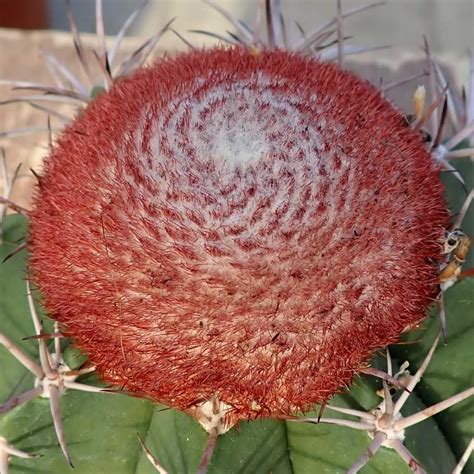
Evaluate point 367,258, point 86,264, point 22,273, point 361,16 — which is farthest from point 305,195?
point 361,16

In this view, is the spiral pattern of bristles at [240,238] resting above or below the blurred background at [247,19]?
below

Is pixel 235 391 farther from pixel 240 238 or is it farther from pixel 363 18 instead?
pixel 363 18

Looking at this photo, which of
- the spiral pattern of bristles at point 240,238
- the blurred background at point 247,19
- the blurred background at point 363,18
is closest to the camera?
the spiral pattern of bristles at point 240,238

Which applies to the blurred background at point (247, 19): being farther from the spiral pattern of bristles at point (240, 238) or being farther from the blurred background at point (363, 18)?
the spiral pattern of bristles at point (240, 238)

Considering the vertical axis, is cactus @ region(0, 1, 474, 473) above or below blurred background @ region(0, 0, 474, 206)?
below

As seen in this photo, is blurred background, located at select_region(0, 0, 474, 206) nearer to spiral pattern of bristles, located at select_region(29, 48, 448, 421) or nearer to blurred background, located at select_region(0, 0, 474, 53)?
blurred background, located at select_region(0, 0, 474, 53)

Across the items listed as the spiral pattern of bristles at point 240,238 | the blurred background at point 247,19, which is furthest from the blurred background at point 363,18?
the spiral pattern of bristles at point 240,238

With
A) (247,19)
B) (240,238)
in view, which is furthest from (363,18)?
(240,238)

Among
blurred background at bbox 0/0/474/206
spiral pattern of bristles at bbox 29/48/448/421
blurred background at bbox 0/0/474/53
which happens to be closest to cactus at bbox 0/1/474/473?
spiral pattern of bristles at bbox 29/48/448/421

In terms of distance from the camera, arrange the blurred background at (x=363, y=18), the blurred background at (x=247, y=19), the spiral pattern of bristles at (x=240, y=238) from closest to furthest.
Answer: the spiral pattern of bristles at (x=240, y=238) < the blurred background at (x=247, y=19) < the blurred background at (x=363, y=18)

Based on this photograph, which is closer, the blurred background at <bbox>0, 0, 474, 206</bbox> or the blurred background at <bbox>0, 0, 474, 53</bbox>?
the blurred background at <bbox>0, 0, 474, 206</bbox>
